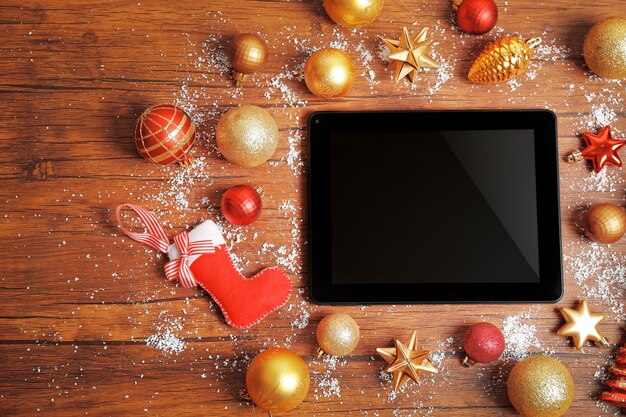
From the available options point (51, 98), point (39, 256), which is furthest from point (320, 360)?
point (51, 98)

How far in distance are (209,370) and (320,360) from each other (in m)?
0.21

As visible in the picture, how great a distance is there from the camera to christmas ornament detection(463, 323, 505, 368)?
102 cm

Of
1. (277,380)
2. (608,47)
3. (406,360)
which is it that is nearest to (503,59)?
(608,47)

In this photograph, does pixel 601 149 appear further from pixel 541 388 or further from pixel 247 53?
pixel 247 53

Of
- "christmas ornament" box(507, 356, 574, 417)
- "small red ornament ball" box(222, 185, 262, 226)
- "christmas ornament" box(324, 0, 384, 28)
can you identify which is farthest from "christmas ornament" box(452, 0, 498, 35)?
"christmas ornament" box(507, 356, 574, 417)

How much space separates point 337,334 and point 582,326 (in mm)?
459

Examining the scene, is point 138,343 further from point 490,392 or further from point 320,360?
point 490,392

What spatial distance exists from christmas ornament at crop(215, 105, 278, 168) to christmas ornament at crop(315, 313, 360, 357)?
313 millimetres

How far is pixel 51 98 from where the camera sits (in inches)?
43.1

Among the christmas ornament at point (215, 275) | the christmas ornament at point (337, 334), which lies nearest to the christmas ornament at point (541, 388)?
the christmas ornament at point (337, 334)

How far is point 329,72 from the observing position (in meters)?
1.02

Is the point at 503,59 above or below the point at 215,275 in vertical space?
above

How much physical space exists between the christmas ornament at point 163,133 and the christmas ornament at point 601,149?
0.72m

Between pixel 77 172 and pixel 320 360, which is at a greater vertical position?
pixel 77 172
